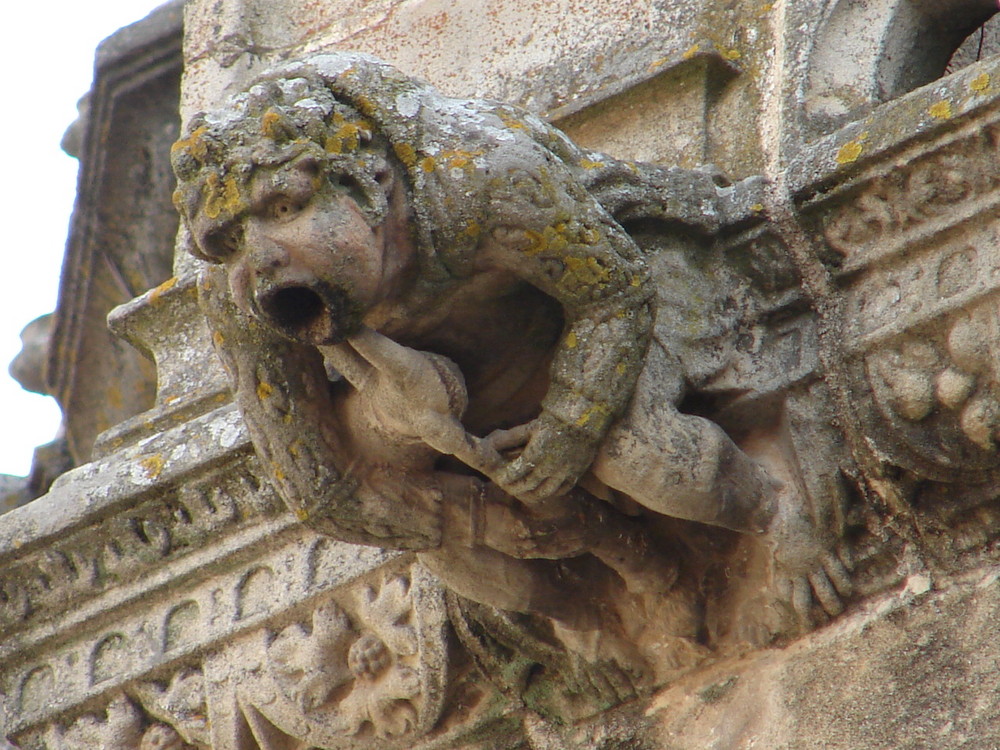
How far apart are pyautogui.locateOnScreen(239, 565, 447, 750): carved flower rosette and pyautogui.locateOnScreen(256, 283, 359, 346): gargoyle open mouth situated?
0.79 m

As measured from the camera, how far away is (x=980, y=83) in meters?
3.06

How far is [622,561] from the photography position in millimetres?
3283

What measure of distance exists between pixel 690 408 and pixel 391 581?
0.68m

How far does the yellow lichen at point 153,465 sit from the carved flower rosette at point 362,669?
37 cm

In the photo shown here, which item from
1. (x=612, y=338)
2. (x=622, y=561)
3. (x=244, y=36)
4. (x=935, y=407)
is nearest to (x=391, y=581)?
(x=622, y=561)

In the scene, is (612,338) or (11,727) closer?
(612,338)

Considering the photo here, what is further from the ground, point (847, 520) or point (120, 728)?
point (120, 728)

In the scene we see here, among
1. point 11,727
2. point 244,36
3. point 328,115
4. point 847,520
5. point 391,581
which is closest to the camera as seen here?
point 328,115

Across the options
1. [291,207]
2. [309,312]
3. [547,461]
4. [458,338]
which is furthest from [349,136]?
[547,461]

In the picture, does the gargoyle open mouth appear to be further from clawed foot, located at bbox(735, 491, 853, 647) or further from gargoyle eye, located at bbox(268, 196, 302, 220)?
clawed foot, located at bbox(735, 491, 853, 647)

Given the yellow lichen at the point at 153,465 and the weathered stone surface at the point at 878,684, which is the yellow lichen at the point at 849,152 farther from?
the yellow lichen at the point at 153,465

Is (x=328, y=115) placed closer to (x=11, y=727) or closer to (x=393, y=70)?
(x=393, y=70)

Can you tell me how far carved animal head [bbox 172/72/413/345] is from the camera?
2.83 meters

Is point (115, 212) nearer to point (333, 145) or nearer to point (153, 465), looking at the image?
point (153, 465)
